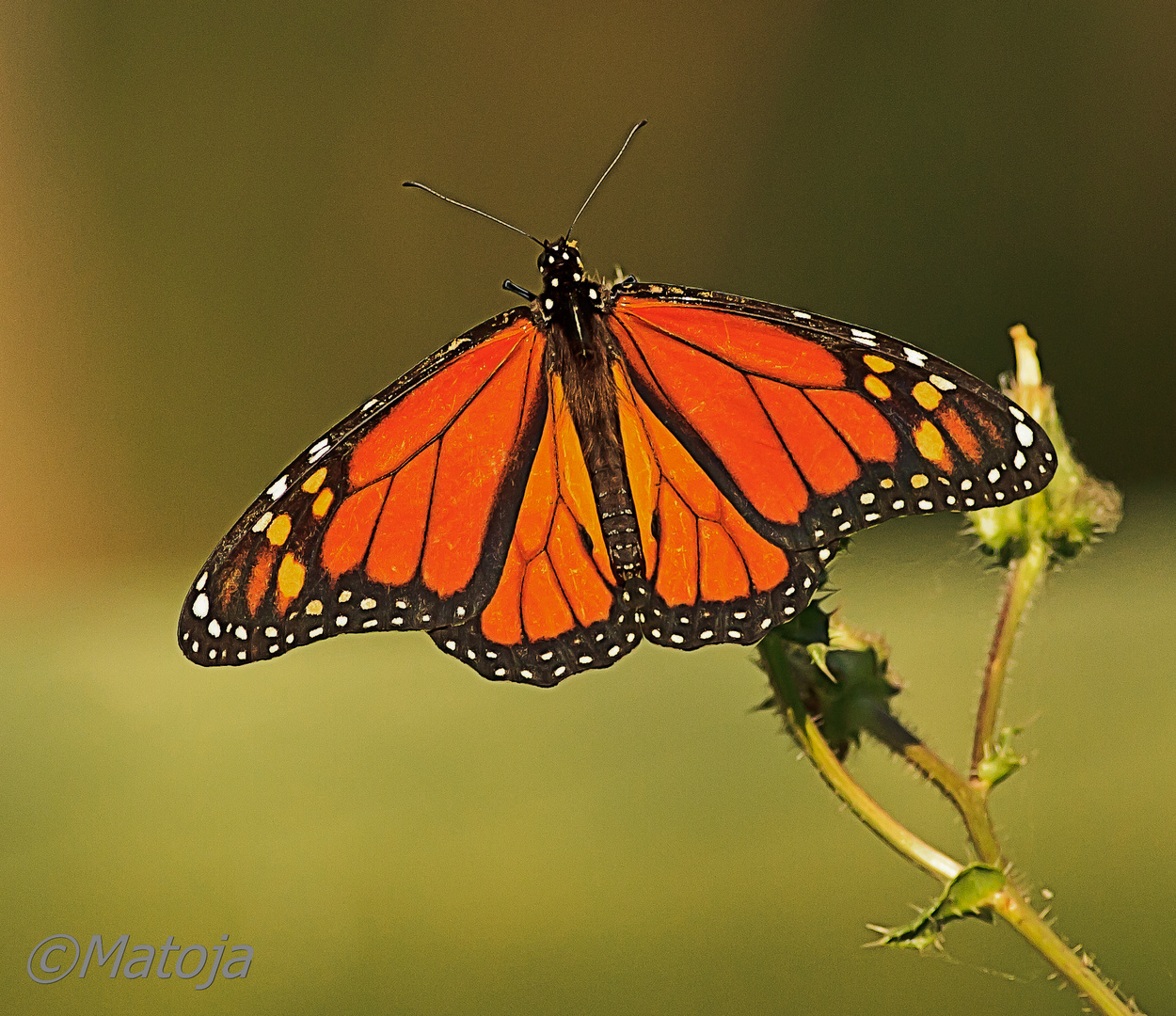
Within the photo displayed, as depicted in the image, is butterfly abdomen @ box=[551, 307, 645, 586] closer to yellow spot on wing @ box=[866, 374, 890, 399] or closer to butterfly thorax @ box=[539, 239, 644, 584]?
butterfly thorax @ box=[539, 239, 644, 584]

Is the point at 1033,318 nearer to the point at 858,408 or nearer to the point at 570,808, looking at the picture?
the point at 570,808

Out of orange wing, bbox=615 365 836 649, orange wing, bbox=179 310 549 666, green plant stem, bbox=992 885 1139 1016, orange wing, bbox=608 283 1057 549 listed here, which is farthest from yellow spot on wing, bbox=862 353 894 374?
green plant stem, bbox=992 885 1139 1016

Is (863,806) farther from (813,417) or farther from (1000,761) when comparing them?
(813,417)

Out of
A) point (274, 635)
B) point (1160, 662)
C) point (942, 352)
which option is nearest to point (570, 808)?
point (1160, 662)

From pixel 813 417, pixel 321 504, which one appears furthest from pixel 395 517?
pixel 813 417

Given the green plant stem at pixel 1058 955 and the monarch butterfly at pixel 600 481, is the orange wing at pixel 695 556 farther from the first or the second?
the green plant stem at pixel 1058 955

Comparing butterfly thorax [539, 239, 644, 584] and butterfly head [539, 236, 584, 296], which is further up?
butterfly head [539, 236, 584, 296]
